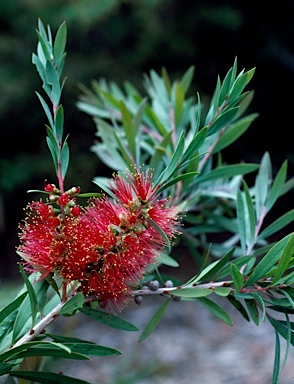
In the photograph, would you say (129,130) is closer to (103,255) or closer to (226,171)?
(226,171)

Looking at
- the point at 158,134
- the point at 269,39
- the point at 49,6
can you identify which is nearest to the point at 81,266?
the point at 158,134

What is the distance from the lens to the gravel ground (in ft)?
8.31

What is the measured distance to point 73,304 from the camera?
43cm

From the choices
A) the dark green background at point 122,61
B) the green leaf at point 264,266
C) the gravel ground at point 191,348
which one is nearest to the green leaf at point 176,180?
the green leaf at point 264,266

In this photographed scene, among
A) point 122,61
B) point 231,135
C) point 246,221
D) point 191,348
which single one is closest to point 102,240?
point 246,221

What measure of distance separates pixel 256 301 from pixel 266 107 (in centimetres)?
353

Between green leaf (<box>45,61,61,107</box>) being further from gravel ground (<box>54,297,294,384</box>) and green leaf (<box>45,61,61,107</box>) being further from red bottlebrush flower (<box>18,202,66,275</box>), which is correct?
gravel ground (<box>54,297,294,384</box>)

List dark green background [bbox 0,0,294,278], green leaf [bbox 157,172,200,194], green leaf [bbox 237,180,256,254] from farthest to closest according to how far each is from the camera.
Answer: dark green background [bbox 0,0,294,278]
green leaf [bbox 237,180,256,254]
green leaf [bbox 157,172,200,194]

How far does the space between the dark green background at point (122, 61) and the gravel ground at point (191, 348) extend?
85 cm

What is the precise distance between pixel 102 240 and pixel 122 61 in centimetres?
314

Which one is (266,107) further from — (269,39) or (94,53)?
(94,53)

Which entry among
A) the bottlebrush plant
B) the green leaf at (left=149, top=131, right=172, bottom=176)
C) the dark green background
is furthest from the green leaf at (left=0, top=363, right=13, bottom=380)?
the dark green background

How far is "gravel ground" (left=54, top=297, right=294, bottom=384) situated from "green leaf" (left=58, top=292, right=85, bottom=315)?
197 centimetres

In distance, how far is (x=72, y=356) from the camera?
43 centimetres
